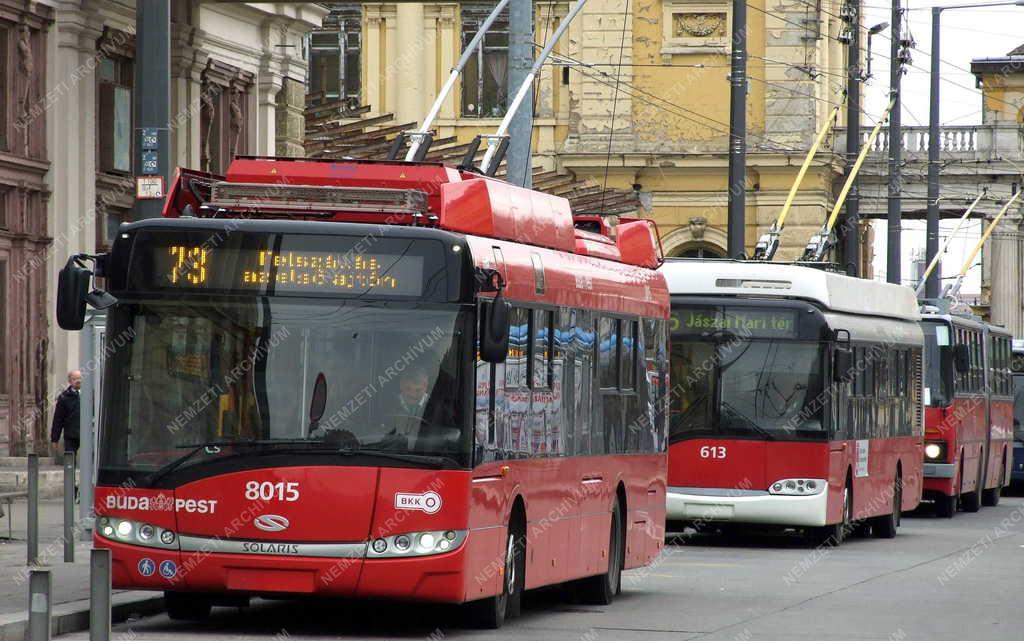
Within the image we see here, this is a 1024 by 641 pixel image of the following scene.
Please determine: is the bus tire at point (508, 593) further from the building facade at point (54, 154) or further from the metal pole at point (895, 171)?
the metal pole at point (895, 171)

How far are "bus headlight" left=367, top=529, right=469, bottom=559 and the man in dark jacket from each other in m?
12.2

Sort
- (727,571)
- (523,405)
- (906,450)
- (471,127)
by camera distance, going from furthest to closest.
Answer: (471,127) → (906,450) → (727,571) → (523,405)

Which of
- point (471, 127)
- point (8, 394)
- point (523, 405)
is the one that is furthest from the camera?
point (471, 127)

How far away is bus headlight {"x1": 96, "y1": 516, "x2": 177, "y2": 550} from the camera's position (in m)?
12.4

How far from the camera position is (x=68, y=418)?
944 inches

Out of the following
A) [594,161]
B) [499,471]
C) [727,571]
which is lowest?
[727,571]

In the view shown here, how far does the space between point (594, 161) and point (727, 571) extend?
110 feet

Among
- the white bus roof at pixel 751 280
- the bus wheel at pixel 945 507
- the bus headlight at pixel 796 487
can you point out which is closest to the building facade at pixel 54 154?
the white bus roof at pixel 751 280

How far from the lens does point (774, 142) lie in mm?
51938

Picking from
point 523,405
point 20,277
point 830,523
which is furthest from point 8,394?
point 523,405

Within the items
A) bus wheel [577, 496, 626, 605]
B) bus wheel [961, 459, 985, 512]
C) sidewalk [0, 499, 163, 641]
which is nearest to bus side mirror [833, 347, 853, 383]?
bus wheel [577, 496, 626, 605]

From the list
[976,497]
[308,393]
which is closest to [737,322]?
[308,393]

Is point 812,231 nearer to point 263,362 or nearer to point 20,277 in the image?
point 20,277

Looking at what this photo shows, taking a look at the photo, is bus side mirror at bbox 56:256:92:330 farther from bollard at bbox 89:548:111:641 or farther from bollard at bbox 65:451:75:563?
bollard at bbox 65:451:75:563
